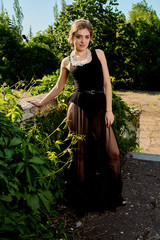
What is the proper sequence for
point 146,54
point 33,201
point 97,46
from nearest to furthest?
1. point 33,201
2. point 97,46
3. point 146,54

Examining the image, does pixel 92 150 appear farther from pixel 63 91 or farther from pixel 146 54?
pixel 146 54

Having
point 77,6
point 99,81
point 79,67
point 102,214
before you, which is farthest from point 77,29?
point 77,6

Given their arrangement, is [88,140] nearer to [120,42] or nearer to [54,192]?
[54,192]

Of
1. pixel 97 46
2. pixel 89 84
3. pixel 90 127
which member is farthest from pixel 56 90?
pixel 97 46

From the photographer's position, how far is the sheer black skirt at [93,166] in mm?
2512

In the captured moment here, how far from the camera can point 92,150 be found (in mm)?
2600

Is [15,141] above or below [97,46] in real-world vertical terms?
below

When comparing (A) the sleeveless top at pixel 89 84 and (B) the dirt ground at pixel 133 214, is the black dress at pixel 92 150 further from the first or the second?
(B) the dirt ground at pixel 133 214

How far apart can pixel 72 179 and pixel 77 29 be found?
142 centimetres

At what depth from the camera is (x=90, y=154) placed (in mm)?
2613

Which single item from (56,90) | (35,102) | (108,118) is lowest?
(108,118)

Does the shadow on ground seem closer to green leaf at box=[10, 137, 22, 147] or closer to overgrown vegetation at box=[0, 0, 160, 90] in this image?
green leaf at box=[10, 137, 22, 147]

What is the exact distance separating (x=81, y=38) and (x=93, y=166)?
1241mm

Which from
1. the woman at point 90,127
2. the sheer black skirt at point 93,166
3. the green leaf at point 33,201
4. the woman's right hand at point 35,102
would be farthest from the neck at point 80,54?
the green leaf at point 33,201
